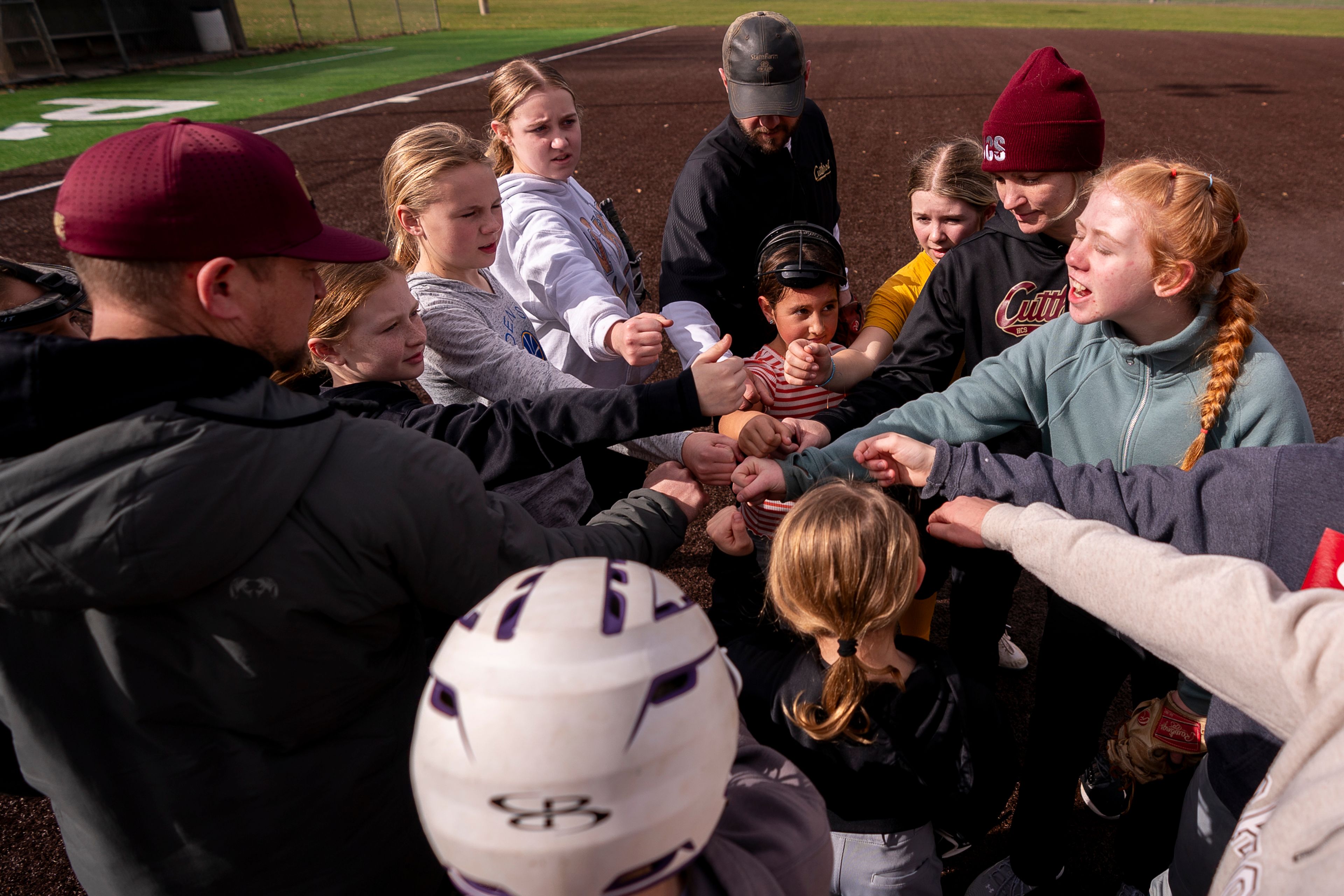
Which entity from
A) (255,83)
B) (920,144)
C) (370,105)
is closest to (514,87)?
(920,144)

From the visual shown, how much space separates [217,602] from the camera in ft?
4.91

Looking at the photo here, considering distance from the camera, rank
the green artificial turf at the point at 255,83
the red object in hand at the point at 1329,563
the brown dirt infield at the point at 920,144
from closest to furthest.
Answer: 1. the red object in hand at the point at 1329,563
2. the brown dirt infield at the point at 920,144
3. the green artificial turf at the point at 255,83

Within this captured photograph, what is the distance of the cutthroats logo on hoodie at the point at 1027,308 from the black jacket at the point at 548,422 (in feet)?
4.53

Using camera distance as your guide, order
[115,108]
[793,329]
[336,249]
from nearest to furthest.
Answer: [336,249] < [793,329] < [115,108]

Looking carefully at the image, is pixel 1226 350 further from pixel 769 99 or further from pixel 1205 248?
pixel 769 99

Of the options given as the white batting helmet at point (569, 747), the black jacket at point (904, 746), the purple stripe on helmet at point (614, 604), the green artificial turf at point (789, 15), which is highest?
the purple stripe on helmet at point (614, 604)

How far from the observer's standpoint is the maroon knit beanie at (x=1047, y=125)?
3.06 meters

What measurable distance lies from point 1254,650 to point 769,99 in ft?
9.54

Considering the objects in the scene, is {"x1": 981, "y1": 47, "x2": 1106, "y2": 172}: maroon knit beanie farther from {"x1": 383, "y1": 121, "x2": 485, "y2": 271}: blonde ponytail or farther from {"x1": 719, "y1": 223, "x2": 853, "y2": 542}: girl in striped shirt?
{"x1": 383, "y1": 121, "x2": 485, "y2": 271}: blonde ponytail

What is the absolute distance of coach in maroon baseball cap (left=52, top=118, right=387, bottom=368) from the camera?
150 centimetres

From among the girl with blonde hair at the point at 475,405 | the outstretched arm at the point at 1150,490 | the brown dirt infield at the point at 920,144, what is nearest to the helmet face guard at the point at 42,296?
the girl with blonde hair at the point at 475,405

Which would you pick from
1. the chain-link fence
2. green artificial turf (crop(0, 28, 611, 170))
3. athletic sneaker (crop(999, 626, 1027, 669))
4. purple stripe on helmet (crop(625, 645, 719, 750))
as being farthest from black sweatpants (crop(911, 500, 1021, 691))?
the chain-link fence

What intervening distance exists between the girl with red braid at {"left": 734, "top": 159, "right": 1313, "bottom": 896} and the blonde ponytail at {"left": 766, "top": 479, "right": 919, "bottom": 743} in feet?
2.16

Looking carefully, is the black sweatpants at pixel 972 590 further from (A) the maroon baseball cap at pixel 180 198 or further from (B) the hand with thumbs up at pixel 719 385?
(A) the maroon baseball cap at pixel 180 198
